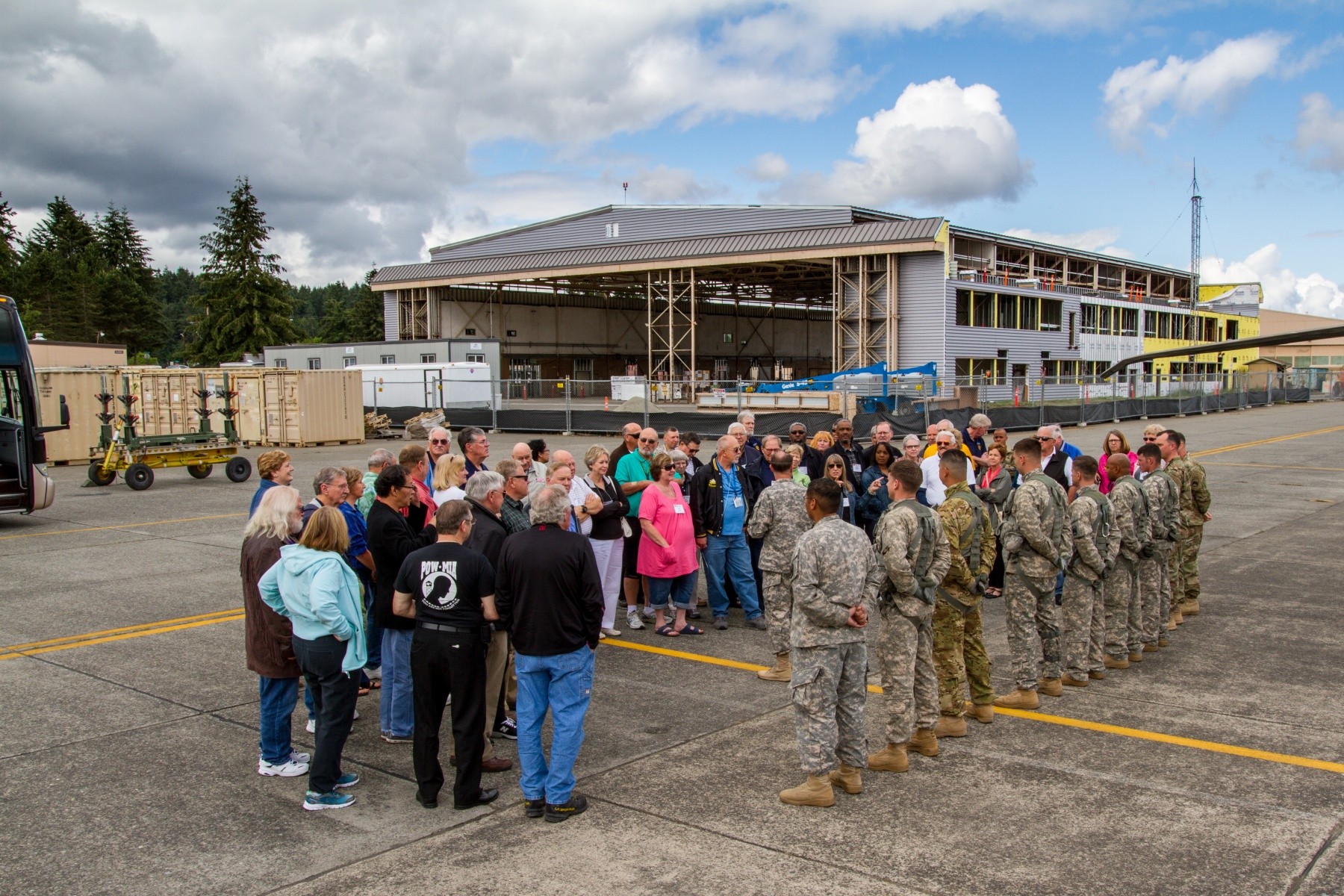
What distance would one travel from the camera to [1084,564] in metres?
7.15

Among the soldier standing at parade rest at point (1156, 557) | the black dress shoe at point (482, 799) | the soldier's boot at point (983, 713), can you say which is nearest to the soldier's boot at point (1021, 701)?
the soldier's boot at point (983, 713)

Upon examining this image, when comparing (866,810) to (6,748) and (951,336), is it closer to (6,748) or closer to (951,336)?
(6,748)

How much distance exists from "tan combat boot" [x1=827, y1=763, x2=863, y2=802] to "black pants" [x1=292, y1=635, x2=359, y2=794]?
2.77 meters

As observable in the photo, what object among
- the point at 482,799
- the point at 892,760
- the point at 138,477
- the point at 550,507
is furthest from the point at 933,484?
the point at 138,477

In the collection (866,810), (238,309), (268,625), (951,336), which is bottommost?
(866,810)

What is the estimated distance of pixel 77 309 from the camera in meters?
85.9

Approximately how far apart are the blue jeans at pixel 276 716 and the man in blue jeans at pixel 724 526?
13.8 feet

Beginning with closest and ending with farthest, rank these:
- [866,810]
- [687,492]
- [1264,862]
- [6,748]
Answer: [1264,862], [866,810], [6,748], [687,492]

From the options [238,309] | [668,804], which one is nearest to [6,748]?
[668,804]

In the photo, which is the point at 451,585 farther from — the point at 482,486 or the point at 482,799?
the point at 482,799

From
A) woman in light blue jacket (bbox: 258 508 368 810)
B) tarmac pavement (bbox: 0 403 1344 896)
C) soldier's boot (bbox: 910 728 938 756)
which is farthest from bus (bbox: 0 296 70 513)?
soldier's boot (bbox: 910 728 938 756)

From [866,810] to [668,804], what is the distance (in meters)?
1.09

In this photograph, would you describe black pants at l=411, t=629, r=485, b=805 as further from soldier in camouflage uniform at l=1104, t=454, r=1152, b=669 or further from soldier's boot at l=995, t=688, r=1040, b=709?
soldier in camouflage uniform at l=1104, t=454, r=1152, b=669

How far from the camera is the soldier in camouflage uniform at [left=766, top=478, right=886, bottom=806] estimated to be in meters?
5.21
